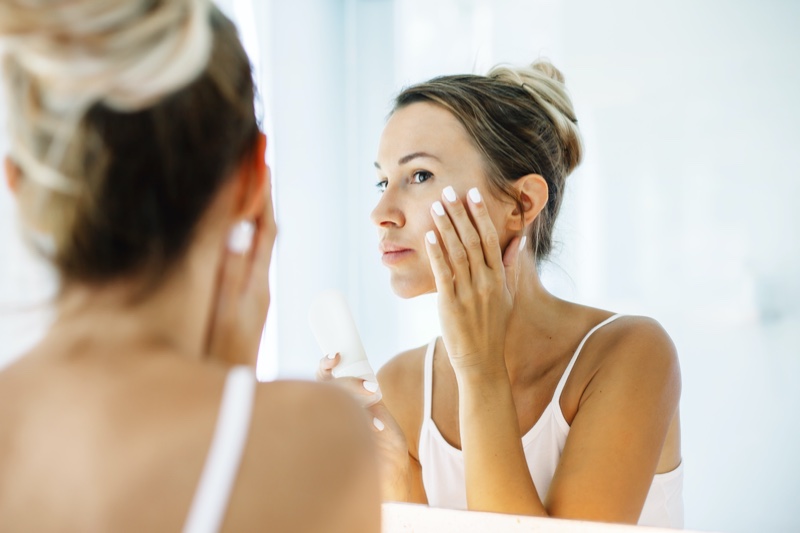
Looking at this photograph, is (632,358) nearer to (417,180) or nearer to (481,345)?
(481,345)

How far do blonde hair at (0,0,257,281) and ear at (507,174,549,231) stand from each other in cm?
41

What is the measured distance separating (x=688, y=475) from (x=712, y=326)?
0.47 feet

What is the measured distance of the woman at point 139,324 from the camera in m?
0.32

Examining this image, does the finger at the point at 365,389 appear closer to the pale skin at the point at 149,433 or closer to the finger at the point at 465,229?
the finger at the point at 465,229

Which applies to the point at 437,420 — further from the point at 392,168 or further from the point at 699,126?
the point at 699,126

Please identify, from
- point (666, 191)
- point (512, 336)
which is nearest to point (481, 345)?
point (512, 336)

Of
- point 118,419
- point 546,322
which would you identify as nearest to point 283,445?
point 118,419

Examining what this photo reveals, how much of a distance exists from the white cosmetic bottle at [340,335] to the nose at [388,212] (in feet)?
0.32

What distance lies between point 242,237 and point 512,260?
1.22 feet

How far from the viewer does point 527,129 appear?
712mm

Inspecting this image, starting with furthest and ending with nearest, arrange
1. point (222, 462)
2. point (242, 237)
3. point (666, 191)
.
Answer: point (666, 191) < point (242, 237) < point (222, 462)

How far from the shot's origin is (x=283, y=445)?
330 mm

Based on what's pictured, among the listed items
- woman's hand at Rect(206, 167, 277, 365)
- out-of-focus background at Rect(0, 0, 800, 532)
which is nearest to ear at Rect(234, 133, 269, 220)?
woman's hand at Rect(206, 167, 277, 365)

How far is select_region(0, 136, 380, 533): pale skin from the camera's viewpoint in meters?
0.32
